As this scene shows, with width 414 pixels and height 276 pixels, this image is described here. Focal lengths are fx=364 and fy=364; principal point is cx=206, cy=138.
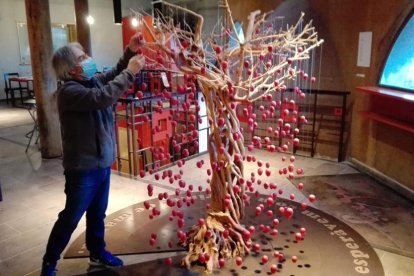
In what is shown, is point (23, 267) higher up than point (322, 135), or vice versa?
point (322, 135)

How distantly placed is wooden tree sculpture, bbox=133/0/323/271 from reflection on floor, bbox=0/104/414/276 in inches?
19.0

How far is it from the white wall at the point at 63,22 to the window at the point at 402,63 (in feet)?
35.5

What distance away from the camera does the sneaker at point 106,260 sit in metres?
2.64

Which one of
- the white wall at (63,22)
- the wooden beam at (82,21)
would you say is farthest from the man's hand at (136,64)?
the white wall at (63,22)

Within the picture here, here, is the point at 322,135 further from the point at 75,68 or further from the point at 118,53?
the point at 118,53

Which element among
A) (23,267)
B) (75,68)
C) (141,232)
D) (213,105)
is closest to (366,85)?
(213,105)

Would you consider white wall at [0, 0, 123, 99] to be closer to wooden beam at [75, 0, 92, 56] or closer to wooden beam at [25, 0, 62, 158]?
wooden beam at [75, 0, 92, 56]

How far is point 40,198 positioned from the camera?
156 inches

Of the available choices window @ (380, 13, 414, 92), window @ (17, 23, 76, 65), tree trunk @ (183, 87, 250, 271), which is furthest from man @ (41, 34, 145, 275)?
window @ (17, 23, 76, 65)

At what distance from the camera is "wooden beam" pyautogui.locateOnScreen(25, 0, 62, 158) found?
5.00 m

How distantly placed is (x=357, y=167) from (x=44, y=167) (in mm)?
4268

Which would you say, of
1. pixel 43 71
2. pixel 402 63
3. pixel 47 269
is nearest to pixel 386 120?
pixel 402 63

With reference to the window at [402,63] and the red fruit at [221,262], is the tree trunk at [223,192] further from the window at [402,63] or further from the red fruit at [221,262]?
the window at [402,63]

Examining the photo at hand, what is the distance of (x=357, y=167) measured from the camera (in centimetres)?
492
